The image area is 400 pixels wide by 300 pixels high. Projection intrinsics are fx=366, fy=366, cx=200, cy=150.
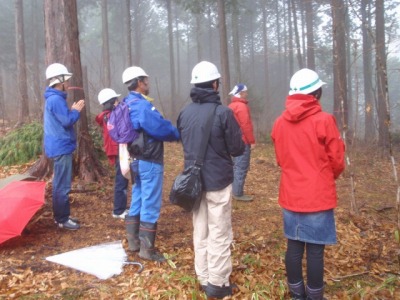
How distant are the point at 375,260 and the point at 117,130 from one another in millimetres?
3597

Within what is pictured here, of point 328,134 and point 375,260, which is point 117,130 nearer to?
point 328,134

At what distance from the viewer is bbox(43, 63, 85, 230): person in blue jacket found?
4.89 meters

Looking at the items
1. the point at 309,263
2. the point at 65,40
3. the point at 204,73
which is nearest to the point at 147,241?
the point at 309,263

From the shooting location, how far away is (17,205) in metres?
4.46

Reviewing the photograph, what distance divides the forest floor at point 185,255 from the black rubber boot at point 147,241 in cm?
9

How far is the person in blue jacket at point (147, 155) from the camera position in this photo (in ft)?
13.5

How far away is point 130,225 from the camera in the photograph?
14.7 feet

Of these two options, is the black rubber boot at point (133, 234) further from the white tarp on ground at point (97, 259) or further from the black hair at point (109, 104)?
the black hair at point (109, 104)

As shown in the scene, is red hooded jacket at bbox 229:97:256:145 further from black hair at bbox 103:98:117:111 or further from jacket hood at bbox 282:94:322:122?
jacket hood at bbox 282:94:322:122

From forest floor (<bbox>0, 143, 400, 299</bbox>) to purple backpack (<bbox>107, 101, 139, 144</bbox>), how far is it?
1417mm

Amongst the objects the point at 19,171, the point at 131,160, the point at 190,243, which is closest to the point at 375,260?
the point at 190,243

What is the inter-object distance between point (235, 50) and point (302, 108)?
2035 cm

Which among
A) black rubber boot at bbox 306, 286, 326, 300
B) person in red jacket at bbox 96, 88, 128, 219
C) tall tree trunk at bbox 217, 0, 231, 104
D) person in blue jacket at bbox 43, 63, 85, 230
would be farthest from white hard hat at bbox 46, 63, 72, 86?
tall tree trunk at bbox 217, 0, 231, 104

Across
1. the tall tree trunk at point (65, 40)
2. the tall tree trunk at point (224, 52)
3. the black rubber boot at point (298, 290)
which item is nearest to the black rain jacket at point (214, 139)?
the black rubber boot at point (298, 290)
